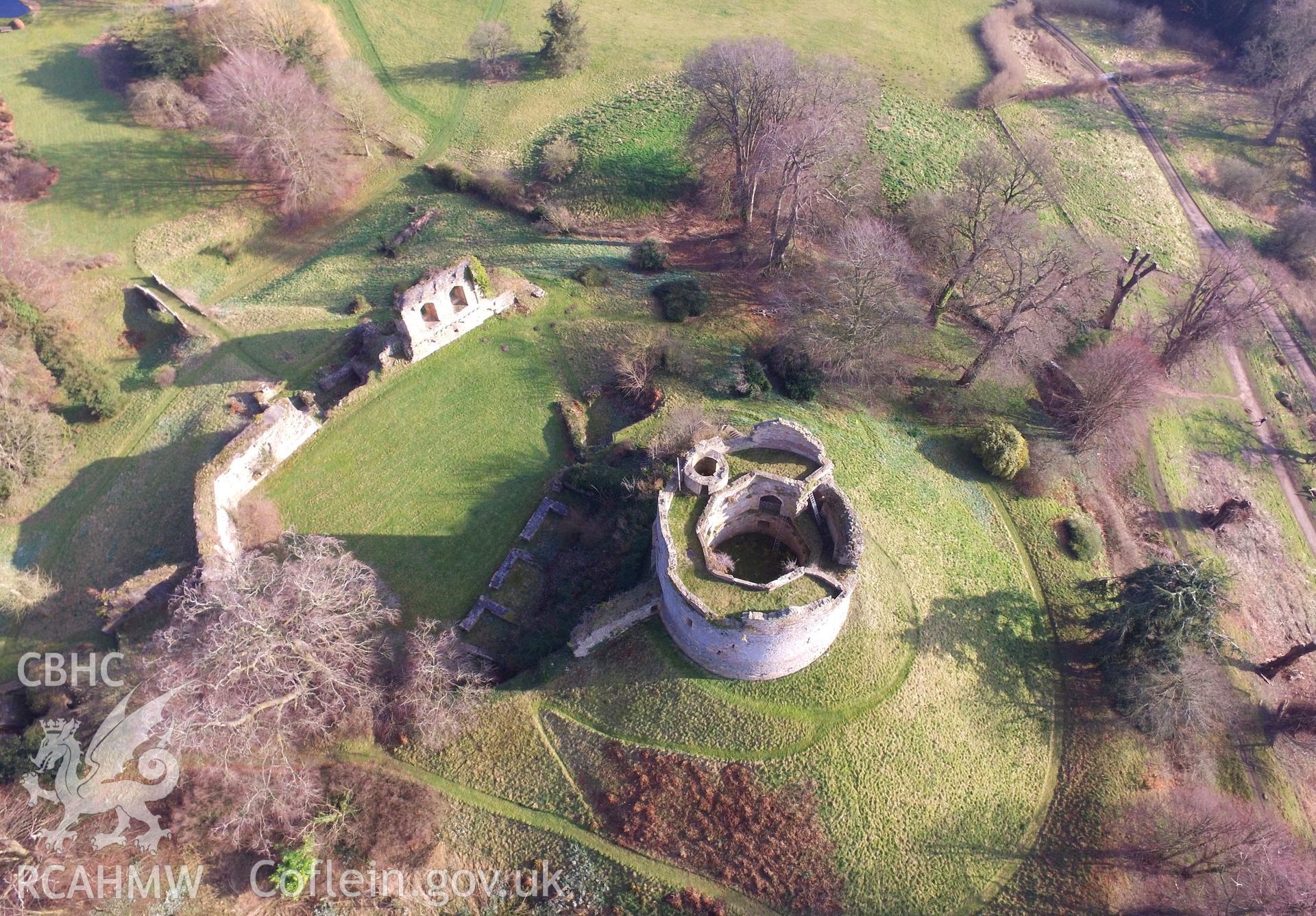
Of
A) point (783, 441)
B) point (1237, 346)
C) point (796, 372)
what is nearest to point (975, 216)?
point (796, 372)

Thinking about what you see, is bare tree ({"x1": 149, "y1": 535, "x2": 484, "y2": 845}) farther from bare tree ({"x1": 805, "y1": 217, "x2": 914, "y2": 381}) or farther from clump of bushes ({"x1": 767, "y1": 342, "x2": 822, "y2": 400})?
bare tree ({"x1": 805, "y1": 217, "x2": 914, "y2": 381})

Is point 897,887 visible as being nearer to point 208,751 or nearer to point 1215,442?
point 208,751

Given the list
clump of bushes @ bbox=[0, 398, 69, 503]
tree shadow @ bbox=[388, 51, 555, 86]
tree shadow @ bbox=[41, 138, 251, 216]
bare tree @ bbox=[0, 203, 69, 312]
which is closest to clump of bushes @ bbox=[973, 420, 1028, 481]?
tree shadow @ bbox=[388, 51, 555, 86]

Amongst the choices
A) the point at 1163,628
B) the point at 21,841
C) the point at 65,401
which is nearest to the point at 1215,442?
the point at 1163,628

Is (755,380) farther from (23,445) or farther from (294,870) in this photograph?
(23,445)

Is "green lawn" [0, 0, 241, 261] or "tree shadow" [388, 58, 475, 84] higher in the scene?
"tree shadow" [388, 58, 475, 84]

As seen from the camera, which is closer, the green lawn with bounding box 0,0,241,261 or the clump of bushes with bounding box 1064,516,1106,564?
→ the clump of bushes with bounding box 1064,516,1106,564
